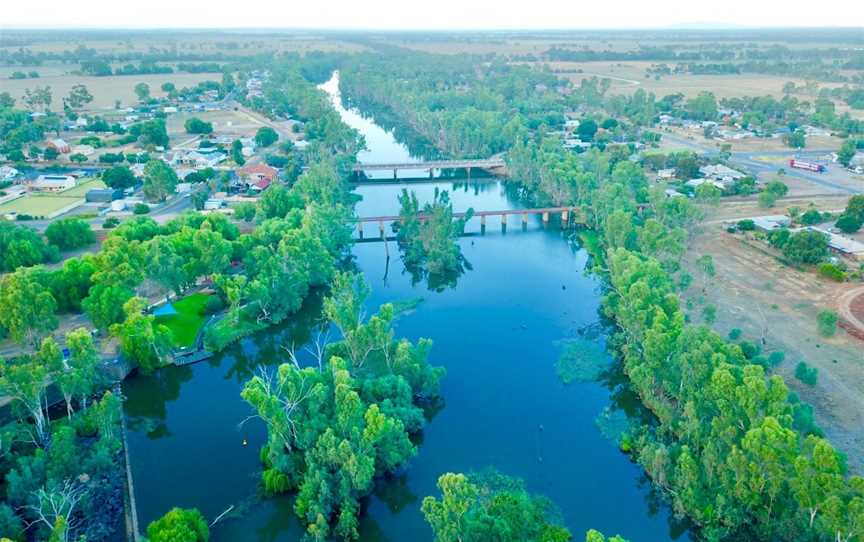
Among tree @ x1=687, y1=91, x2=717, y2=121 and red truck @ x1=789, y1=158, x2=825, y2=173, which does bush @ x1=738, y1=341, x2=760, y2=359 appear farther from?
tree @ x1=687, y1=91, x2=717, y2=121

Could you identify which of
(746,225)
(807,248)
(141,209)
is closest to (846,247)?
(807,248)

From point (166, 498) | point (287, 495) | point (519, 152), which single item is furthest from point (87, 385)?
point (519, 152)

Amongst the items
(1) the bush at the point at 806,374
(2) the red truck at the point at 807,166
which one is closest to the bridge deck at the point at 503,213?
(1) the bush at the point at 806,374

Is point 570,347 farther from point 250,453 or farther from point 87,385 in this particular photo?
point 87,385

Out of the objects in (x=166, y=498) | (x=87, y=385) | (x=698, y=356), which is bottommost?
(x=166, y=498)

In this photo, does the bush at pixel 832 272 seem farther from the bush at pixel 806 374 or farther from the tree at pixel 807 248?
the bush at pixel 806 374

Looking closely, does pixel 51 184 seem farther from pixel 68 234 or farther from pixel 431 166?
pixel 431 166

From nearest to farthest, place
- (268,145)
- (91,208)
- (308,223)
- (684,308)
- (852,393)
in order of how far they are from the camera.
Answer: (852,393) < (684,308) < (308,223) < (91,208) < (268,145)
